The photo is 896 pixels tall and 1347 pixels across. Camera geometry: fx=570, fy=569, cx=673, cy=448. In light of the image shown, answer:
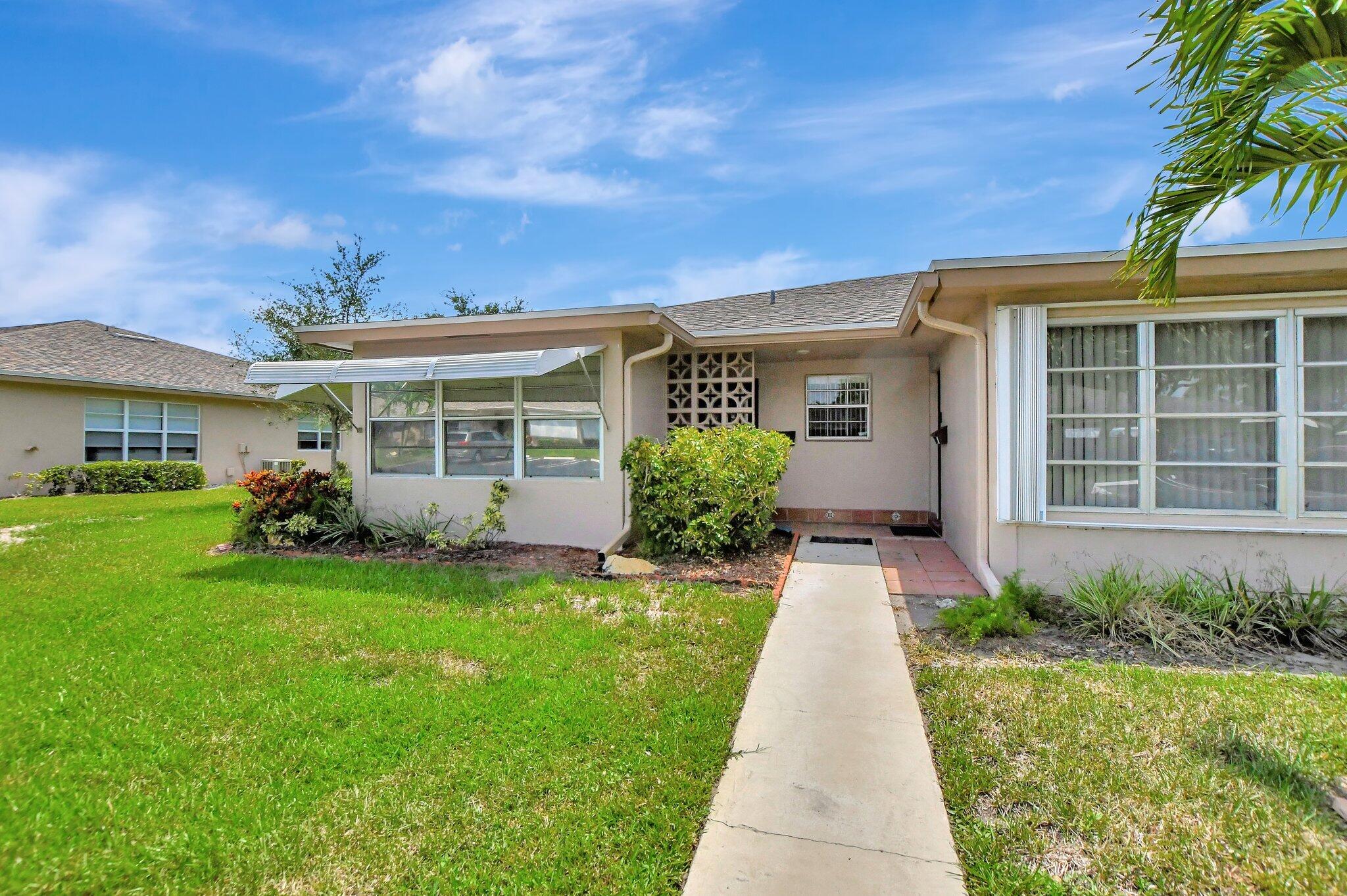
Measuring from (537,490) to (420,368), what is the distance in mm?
2410

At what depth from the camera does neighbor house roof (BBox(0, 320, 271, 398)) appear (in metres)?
15.6

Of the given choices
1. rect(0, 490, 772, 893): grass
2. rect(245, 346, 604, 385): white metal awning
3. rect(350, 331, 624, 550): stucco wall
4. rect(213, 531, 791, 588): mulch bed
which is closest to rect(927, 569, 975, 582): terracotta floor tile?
Result: rect(213, 531, 791, 588): mulch bed

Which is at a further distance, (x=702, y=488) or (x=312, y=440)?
(x=312, y=440)

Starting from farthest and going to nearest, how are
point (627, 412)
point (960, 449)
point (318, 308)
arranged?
point (318, 308), point (627, 412), point (960, 449)

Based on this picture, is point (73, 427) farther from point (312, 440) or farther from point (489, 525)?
point (489, 525)

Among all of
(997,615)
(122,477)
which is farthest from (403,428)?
(122,477)

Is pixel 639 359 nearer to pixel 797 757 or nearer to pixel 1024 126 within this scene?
pixel 797 757

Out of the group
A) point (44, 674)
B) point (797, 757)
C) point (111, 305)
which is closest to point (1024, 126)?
point (797, 757)

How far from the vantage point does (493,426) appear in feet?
29.3

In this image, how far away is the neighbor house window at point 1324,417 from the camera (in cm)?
550

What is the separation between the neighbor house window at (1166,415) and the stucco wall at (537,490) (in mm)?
5417

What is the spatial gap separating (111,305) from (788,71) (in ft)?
92.1

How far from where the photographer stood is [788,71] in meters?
8.83

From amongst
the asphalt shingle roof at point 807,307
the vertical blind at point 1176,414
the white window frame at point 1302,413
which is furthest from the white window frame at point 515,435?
the white window frame at point 1302,413
